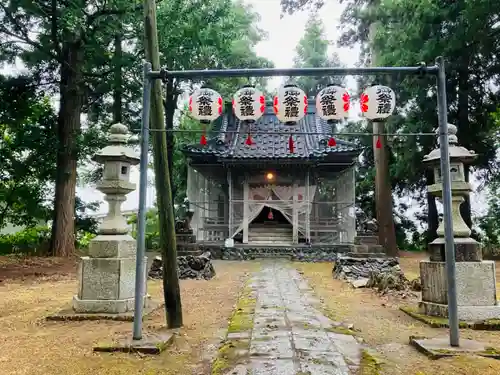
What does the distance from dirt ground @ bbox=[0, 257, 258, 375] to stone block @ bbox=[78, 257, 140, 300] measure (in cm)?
47

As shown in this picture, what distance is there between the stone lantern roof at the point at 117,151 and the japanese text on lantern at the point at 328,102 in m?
2.98

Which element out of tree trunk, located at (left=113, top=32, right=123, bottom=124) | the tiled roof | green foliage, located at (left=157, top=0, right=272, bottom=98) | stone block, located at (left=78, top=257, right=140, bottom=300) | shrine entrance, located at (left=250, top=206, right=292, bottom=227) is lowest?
stone block, located at (left=78, top=257, right=140, bottom=300)

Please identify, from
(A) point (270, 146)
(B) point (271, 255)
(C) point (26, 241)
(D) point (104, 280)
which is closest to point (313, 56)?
(A) point (270, 146)

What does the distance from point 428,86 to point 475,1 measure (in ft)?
11.9

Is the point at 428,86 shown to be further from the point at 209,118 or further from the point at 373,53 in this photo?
the point at 209,118

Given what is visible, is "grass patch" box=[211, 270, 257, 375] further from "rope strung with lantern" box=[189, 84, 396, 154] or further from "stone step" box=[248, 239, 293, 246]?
"stone step" box=[248, 239, 293, 246]

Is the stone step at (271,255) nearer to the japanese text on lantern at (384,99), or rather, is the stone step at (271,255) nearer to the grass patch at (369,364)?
the japanese text on lantern at (384,99)

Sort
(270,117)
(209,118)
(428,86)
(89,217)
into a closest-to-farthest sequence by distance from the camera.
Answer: (209,118)
(428,86)
(89,217)
(270,117)

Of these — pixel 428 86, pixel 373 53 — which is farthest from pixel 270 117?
pixel 428 86

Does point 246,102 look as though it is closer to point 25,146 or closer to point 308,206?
point 25,146

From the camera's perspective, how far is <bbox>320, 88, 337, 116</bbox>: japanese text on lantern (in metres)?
5.55

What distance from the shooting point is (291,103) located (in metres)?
5.72

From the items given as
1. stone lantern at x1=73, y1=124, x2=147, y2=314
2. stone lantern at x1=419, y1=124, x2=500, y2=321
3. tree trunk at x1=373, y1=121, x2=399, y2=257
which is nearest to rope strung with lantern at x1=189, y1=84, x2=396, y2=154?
stone lantern at x1=419, y1=124, x2=500, y2=321

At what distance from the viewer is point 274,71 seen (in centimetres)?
484
